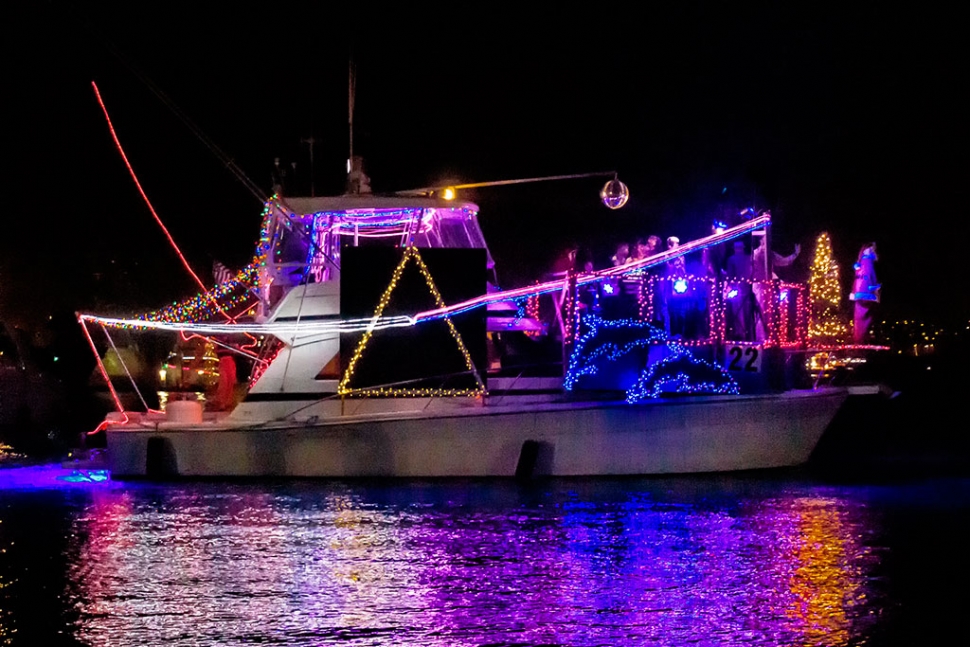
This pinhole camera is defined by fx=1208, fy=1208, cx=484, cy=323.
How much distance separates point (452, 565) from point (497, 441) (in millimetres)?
5811

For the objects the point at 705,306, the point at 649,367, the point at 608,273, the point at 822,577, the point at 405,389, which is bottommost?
the point at 822,577

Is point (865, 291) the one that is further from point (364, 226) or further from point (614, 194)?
point (364, 226)

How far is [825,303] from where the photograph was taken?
17.4m

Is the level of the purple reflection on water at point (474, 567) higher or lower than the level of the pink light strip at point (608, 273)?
lower

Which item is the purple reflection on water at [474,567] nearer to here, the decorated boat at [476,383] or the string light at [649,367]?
the decorated boat at [476,383]

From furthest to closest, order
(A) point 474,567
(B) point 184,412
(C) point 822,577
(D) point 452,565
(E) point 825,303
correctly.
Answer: (E) point 825,303
(B) point 184,412
(D) point 452,565
(A) point 474,567
(C) point 822,577

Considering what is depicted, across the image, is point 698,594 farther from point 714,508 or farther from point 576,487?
point 576,487

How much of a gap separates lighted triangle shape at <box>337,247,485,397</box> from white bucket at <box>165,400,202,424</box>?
2047 mm

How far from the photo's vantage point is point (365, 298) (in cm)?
1630

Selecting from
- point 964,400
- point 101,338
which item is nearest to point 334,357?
point 964,400

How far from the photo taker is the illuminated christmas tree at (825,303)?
56.4 feet

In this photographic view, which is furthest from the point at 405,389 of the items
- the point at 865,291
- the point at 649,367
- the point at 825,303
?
the point at 865,291

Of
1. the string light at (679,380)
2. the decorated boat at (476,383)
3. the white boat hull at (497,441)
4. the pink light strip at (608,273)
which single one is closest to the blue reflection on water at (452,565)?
the white boat hull at (497,441)

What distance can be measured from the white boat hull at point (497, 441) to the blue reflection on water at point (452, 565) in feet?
2.60
